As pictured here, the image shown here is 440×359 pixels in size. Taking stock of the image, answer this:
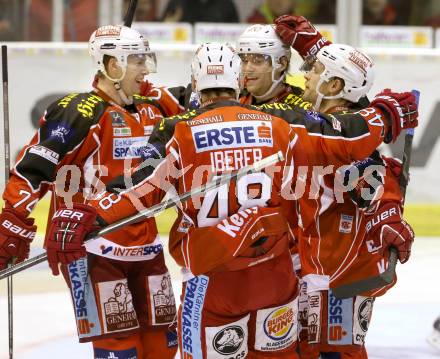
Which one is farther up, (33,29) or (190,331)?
(33,29)

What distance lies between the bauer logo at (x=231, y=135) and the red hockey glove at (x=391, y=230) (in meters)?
0.68

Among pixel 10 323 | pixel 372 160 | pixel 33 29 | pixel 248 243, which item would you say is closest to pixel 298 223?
pixel 372 160

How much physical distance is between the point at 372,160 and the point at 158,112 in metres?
0.84

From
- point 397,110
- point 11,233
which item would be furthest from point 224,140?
point 11,233

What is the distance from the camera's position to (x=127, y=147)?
13.8 feet

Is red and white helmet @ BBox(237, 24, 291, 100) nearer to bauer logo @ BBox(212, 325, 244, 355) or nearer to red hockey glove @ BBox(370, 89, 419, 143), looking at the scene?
red hockey glove @ BBox(370, 89, 419, 143)

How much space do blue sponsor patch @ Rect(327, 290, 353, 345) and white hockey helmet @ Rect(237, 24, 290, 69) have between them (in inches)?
36.9

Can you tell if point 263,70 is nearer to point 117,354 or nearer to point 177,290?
point 117,354

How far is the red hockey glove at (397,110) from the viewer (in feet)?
12.2

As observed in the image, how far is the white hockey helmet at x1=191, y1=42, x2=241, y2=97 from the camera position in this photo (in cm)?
348

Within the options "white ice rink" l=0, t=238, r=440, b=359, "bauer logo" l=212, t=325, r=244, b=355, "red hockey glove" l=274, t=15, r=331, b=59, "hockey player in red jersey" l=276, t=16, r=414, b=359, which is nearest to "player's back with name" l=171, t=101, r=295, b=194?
"bauer logo" l=212, t=325, r=244, b=355

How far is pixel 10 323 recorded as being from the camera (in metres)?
4.73

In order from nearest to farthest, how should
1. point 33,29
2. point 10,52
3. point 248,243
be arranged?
point 248,243 < point 10,52 < point 33,29

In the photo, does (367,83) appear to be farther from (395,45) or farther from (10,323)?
(395,45)
